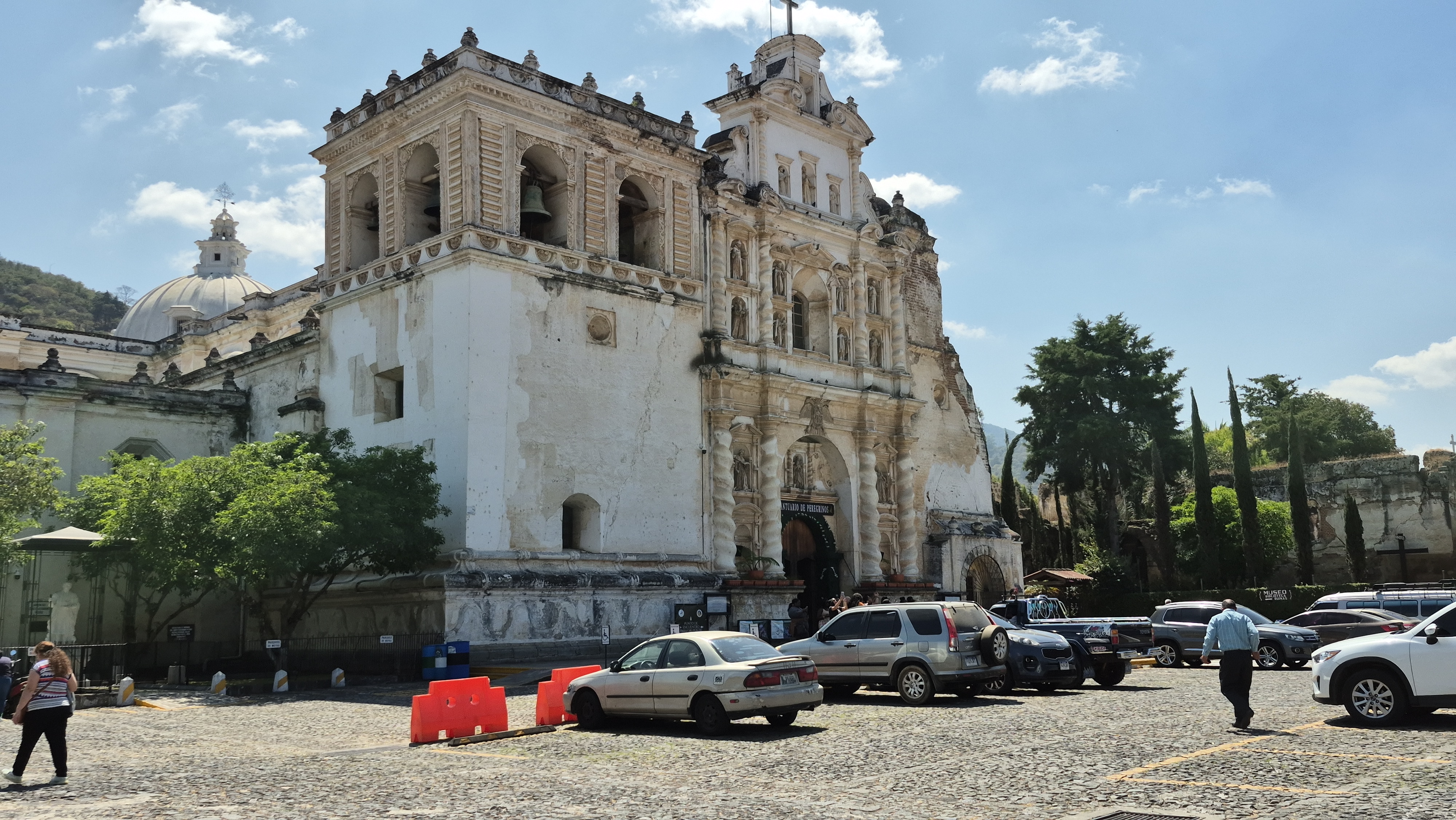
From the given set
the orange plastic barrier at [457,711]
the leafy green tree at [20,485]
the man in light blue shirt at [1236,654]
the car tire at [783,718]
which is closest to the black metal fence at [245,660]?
the leafy green tree at [20,485]

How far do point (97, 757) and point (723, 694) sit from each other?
25.0ft

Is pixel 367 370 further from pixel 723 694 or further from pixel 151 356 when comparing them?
pixel 151 356

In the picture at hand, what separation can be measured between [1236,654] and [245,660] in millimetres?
26611

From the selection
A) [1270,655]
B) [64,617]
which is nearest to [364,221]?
[64,617]

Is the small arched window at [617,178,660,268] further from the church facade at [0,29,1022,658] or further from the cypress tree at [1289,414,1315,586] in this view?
the cypress tree at [1289,414,1315,586]

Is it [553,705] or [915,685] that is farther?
[915,685]

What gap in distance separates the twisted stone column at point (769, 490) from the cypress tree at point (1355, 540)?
26.5 meters

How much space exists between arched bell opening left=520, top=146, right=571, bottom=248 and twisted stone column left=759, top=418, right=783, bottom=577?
8486 mm

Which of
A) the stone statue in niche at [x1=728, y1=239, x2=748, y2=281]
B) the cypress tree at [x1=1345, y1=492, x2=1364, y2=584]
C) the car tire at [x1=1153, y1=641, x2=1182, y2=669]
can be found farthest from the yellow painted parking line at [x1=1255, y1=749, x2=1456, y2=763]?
the cypress tree at [x1=1345, y1=492, x2=1364, y2=584]

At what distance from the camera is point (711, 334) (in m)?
35.2

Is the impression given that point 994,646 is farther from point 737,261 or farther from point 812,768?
point 737,261

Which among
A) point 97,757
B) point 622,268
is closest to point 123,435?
point 622,268

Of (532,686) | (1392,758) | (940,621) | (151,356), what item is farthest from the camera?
(151,356)

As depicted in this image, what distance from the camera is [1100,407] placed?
5997 cm
